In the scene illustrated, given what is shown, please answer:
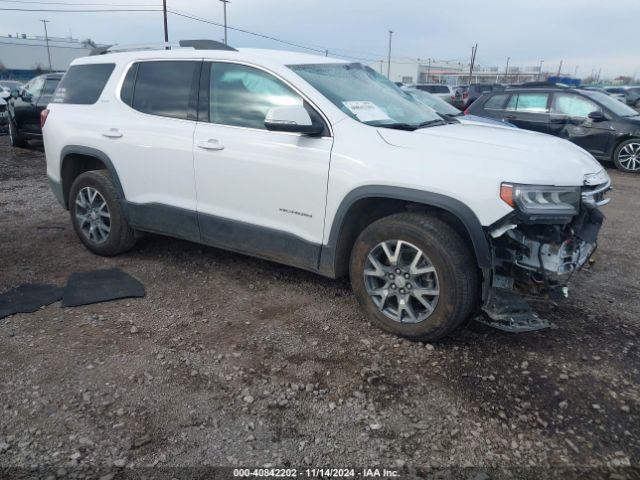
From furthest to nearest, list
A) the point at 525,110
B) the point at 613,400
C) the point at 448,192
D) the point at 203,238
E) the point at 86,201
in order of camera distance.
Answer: the point at 525,110 < the point at 86,201 < the point at 203,238 < the point at 448,192 < the point at 613,400

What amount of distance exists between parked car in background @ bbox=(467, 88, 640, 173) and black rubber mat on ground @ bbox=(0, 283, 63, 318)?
9.54 meters

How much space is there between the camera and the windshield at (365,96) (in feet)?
11.8

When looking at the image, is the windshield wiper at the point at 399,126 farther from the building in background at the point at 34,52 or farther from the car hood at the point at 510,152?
the building in background at the point at 34,52

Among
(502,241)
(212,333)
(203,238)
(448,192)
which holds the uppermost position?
(448,192)

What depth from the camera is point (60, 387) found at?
2.88 m

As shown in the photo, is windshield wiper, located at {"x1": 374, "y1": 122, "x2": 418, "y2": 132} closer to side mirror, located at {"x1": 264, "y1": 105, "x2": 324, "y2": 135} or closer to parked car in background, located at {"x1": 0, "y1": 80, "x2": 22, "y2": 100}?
side mirror, located at {"x1": 264, "y1": 105, "x2": 324, "y2": 135}

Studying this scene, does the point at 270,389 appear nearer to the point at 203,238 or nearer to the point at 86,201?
the point at 203,238

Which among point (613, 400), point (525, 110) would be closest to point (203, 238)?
point (613, 400)

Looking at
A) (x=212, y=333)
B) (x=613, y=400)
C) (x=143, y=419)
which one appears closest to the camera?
(x=143, y=419)

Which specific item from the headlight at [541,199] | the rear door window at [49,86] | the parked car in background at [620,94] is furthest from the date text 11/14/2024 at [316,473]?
the parked car in background at [620,94]

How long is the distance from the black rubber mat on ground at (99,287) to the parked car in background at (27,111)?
7.90 meters

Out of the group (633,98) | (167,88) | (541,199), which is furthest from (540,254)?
(633,98)

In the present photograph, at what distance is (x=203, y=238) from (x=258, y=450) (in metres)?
2.17

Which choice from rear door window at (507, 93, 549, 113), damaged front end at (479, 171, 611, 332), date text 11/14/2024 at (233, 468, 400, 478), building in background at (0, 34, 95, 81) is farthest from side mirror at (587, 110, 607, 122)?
building in background at (0, 34, 95, 81)
